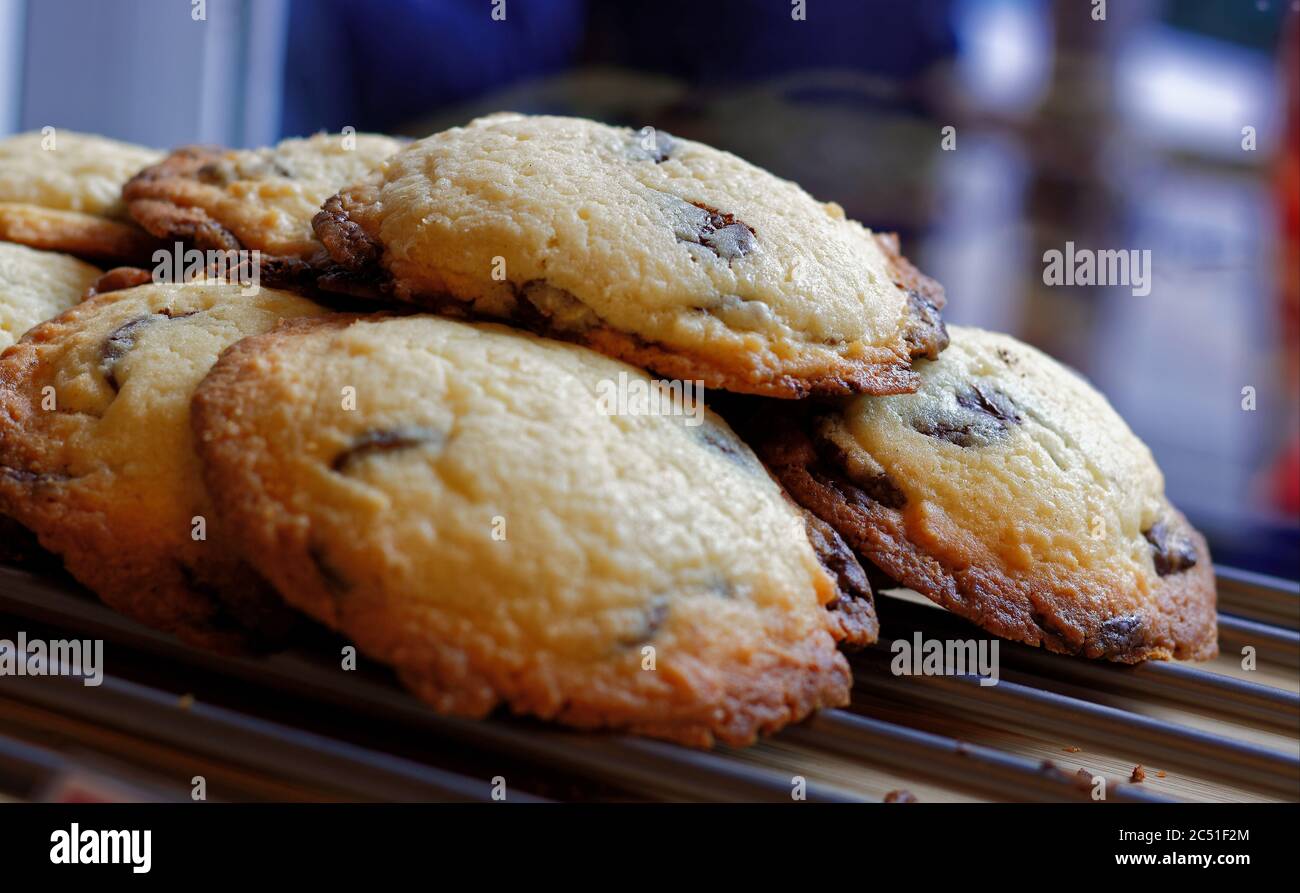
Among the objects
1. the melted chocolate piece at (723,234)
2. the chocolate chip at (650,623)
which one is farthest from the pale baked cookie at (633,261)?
the chocolate chip at (650,623)

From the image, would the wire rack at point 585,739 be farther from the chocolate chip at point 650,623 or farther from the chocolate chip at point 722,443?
the chocolate chip at point 722,443

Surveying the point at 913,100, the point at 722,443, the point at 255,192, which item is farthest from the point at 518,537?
the point at 913,100

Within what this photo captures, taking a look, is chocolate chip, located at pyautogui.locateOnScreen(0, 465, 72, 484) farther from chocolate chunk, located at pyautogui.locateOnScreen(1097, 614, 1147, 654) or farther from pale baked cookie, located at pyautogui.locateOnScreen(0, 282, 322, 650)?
chocolate chunk, located at pyautogui.locateOnScreen(1097, 614, 1147, 654)

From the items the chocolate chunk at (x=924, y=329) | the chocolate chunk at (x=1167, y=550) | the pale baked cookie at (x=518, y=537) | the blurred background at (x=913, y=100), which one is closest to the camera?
the pale baked cookie at (x=518, y=537)

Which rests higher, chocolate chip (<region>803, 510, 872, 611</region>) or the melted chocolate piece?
the melted chocolate piece

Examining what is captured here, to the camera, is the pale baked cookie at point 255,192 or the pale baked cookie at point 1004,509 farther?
the pale baked cookie at point 255,192

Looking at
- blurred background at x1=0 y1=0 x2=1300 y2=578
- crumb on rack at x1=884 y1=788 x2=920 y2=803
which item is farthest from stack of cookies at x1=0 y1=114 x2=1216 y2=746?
blurred background at x1=0 y1=0 x2=1300 y2=578
